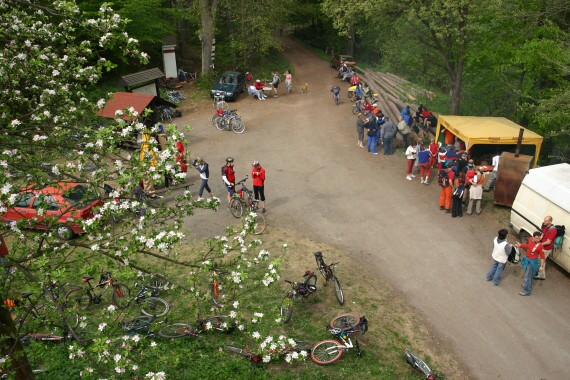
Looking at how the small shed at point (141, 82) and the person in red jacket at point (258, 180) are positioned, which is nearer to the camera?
the person in red jacket at point (258, 180)

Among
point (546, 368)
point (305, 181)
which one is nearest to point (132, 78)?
point (305, 181)

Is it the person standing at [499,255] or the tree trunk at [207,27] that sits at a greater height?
the tree trunk at [207,27]

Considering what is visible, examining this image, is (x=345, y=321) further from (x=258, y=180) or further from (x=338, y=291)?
(x=258, y=180)

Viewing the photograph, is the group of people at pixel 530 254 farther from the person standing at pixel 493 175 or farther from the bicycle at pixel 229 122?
the bicycle at pixel 229 122

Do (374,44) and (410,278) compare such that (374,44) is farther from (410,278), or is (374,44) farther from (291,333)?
(291,333)

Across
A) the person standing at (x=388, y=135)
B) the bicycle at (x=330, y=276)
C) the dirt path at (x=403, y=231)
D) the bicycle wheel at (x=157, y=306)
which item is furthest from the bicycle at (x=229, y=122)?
the bicycle wheel at (x=157, y=306)

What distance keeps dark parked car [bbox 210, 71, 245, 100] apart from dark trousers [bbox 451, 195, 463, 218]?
56.4ft

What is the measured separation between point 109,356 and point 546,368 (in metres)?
9.15

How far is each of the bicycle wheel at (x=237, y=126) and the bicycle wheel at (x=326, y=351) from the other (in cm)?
1609

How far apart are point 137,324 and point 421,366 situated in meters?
6.23

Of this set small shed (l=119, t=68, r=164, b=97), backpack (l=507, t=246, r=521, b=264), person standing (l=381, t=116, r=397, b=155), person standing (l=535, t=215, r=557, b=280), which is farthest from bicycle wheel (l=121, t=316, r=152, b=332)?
small shed (l=119, t=68, r=164, b=97)

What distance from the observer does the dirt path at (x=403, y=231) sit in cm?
1128

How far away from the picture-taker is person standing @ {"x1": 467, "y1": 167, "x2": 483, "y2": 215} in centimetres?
1627

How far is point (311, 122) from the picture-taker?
2673 cm
